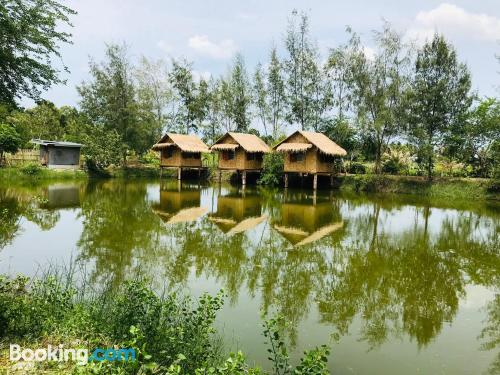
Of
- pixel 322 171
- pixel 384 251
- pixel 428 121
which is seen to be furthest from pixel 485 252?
pixel 428 121

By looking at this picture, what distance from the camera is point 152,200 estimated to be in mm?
19344

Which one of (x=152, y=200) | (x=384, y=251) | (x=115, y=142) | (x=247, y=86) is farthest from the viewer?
(x=247, y=86)

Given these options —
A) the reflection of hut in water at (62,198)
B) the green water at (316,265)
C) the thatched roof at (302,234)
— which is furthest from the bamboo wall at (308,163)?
the reflection of hut in water at (62,198)

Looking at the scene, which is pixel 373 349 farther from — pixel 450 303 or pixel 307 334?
pixel 450 303

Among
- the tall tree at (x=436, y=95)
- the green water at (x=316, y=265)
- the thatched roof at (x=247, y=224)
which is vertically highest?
the tall tree at (x=436, y=95)

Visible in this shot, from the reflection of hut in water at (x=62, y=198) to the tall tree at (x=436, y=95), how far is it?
21.5 m

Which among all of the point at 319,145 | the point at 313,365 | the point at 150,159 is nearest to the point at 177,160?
the point at 150,159

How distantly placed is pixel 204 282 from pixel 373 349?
3402 mm

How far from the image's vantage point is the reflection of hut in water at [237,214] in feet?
43.5

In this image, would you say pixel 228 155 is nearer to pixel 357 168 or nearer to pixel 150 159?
pixel 357 168

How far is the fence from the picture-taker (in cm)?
3009

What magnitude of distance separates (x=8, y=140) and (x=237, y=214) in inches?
815

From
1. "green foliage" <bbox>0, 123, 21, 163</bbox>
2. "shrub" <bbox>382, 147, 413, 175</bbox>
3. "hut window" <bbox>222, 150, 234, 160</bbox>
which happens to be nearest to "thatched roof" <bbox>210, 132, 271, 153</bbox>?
"hut window" <bbox>222, 150, 234, 160</bbox>

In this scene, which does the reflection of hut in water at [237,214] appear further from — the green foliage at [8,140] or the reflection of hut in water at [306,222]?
the green foliage at [8,140]
